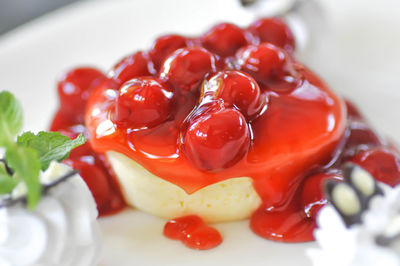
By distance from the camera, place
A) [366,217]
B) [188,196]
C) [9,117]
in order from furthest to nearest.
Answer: [188,196], [9,117], [366,217]

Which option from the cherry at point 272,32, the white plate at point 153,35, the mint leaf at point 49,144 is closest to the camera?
the mint leaf at point 49,144

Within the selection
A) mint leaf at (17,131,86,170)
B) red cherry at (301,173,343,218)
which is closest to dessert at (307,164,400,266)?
red cherry at (301,173,343,218)

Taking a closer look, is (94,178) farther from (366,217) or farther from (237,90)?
(366,217)

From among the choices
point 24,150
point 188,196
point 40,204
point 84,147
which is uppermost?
point 24,150

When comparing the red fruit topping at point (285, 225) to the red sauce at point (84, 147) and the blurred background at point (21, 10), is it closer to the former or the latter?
the red sauce at point (84, 147)

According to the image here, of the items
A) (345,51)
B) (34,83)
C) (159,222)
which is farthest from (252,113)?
(34,83)

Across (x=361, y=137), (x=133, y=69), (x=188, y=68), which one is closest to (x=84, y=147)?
(x=133, y=69)

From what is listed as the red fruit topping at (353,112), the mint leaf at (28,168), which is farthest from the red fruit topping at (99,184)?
the red fruit topping at (353,112)
